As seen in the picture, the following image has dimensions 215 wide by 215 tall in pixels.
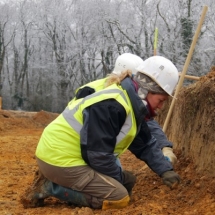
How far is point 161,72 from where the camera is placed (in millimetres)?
3928

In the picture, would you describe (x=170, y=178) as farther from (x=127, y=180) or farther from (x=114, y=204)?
(x=114, y=204)

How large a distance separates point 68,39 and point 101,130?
32.7 metres

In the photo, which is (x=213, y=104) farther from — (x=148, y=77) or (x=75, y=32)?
(x=75, y=32)

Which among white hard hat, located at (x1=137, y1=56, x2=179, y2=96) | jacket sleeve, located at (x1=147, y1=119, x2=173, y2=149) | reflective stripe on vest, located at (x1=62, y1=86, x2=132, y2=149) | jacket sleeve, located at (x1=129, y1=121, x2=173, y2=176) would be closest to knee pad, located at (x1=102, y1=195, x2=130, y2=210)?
jacket sleeve, located at (x1=129, y1=121, x2=173, y2=176)

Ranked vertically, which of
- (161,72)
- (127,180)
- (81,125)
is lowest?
(127,180)

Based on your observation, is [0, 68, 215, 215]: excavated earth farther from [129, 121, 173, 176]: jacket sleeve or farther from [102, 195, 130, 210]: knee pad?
[129, 121, 173, 176]: jacket sleeve

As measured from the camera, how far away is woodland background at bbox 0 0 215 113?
29.5 m

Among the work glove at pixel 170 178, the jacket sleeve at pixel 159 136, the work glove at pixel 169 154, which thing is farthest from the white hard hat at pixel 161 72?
the jacket sleeve at pixel 159 136

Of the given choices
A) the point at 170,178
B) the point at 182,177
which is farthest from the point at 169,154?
the point at 170,178

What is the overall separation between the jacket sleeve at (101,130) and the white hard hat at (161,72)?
0.51 m

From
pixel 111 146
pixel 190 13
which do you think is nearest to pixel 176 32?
pixel 190 13

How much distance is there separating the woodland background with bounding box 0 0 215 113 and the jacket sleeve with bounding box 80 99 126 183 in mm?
23039

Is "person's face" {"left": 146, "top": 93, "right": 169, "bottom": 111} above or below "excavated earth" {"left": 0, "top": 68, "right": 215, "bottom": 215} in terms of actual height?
above

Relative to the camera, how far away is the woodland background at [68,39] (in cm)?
2948
